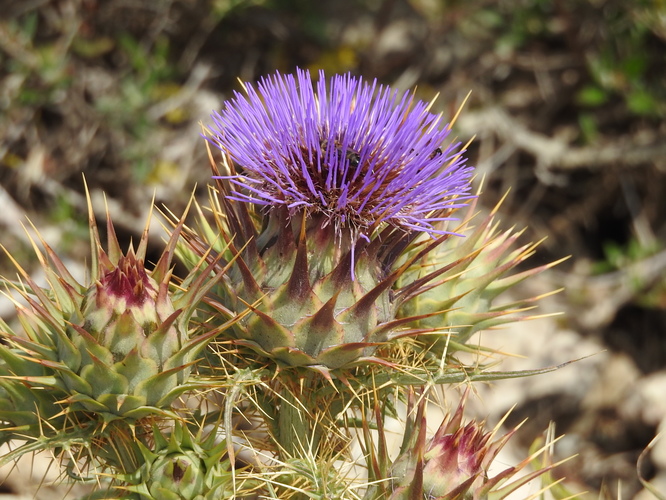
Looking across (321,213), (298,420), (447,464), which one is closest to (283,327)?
(321,213)

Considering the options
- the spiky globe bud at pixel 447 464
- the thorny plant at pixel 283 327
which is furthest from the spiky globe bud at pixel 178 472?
the spiky globe bud at pixel 447 464

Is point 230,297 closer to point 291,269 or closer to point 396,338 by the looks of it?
point 291,269

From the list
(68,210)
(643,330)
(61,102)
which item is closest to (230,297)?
(68,210)

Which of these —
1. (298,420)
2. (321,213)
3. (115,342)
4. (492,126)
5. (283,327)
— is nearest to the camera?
(115,342)

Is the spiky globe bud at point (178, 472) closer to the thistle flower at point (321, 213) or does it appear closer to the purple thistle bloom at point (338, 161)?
the thistle flower at point (321, 213)

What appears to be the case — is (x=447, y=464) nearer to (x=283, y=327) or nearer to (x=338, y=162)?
(x=283, y=327)

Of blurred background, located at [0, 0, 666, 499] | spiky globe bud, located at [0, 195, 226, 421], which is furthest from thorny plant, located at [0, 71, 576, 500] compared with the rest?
blurred background, located at [0, 0, 666, 499]

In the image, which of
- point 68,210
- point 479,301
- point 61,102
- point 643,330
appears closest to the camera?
point 479,301

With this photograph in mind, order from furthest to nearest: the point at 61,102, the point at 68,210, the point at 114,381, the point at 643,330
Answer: the point at 643,330 → the point at 61,102 → the point at 68,210 → the point at 114,381
